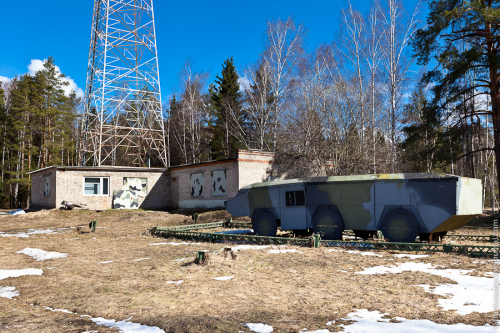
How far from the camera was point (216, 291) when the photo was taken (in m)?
6.34

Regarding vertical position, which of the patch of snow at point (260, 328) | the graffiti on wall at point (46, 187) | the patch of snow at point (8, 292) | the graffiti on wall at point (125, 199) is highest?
the graffiti on wall at point (46, 187)

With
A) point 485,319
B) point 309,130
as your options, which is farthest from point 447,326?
point 309,130

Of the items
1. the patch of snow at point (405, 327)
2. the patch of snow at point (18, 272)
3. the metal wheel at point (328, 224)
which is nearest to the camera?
the patch of snow at point (405, 327)

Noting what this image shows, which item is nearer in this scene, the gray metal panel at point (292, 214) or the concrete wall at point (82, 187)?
the gray metal panel at point (292, 214)

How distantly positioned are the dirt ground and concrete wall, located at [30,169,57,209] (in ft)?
55.0

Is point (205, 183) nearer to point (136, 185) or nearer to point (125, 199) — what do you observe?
point (136, 185)

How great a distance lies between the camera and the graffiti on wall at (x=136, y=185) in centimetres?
2805

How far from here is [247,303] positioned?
5.59m

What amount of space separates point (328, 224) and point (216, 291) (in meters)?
5.84

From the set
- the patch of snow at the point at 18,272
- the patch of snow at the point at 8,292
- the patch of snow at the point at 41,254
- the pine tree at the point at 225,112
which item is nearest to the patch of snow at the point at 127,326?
the patch of snow at the point at 8,292

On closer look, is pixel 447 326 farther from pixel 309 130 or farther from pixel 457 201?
pixel 309 130

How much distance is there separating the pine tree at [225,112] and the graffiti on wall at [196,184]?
12842mm

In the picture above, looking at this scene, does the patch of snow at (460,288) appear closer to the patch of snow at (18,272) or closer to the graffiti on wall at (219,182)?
the patch of snow at (18,272)

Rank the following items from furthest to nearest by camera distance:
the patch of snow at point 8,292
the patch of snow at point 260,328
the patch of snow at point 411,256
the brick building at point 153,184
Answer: the brick building at point 153,184
the patch of snow at point 411,256
the patch of snow at point 8,292
the patch of snow at point 260,328
